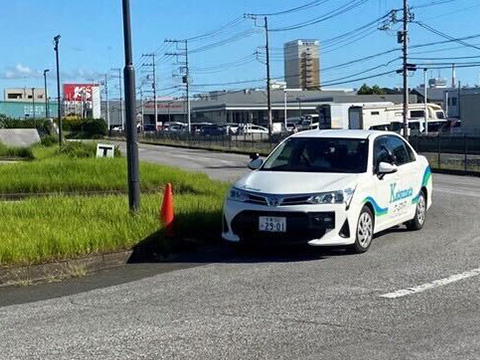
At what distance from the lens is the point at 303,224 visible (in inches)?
358

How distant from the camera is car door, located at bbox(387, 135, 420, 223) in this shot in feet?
35.6

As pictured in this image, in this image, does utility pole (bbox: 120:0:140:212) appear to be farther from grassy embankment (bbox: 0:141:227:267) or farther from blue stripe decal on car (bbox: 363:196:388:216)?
blue stripe decal on car (bbox: 363:196:388:216)

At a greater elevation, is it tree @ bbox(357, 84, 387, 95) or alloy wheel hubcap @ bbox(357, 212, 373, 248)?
tree @ bbox(357, 84, 387, 95)

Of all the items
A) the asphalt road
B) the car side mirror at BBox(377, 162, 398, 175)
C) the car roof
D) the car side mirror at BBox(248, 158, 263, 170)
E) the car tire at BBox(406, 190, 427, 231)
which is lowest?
the asphalt road

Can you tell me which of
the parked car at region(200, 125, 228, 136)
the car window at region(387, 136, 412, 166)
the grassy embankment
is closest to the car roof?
the car window at region(387, 136, 412, 166)

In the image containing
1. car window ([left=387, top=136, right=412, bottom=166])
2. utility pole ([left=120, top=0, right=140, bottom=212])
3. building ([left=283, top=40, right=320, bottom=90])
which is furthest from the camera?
building ([left=283, top=40, right=320, bottom=90])

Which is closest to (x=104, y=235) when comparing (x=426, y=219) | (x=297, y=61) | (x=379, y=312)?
(x=379, y=312)

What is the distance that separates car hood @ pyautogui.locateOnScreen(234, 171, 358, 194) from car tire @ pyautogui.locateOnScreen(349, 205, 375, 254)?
0.47 m

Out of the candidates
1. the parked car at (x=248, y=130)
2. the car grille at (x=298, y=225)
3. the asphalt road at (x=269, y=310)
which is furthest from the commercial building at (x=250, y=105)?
the asphalt road at (x=269, y=310)

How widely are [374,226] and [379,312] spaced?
140 inches

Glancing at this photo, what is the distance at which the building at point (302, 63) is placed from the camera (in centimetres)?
13112

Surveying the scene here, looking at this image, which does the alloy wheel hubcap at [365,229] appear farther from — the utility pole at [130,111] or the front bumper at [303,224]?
the utility pole at [130,111]

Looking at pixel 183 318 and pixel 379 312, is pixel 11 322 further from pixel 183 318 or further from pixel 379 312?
pixel 379 312

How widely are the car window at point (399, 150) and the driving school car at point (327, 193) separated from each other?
0.07 ft
